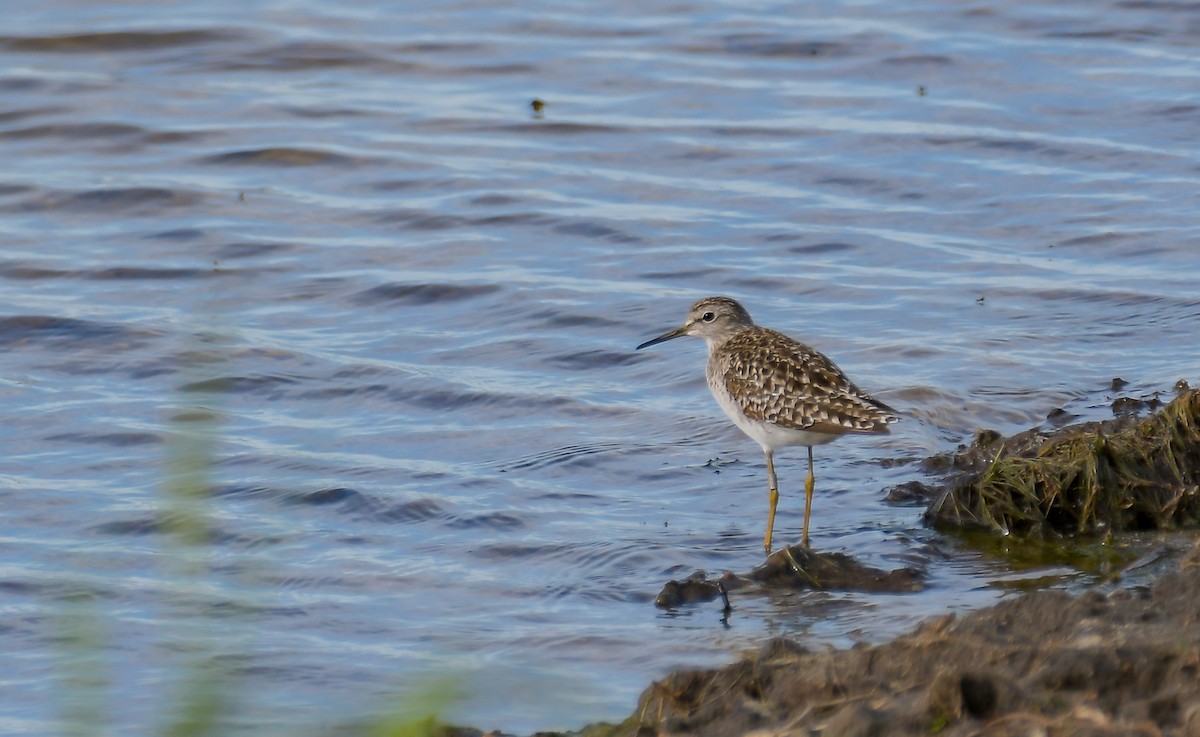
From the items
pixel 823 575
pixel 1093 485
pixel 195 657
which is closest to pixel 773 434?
pixel 823 575

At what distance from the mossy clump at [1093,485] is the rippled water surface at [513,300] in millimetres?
283

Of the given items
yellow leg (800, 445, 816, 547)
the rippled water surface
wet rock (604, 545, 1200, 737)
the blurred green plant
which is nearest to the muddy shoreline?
wet rock (604, 545, 1200, 737)

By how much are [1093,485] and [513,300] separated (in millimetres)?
4968

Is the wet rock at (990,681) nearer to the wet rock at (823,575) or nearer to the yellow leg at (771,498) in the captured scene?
the wet rock at (823,575)

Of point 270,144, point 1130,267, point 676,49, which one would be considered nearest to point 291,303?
point 270,144

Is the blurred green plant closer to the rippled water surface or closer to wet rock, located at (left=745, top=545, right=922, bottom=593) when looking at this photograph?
the rippled water surface

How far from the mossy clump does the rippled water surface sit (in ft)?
0.93

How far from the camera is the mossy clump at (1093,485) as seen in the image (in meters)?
6.82

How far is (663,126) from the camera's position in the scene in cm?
1454

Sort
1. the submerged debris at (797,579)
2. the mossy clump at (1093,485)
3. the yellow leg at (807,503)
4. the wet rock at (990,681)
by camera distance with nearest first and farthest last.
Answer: the wet rock at (990,681) < the submerged debris at (797,579) < the mossy clump at (1093,485) < the yellow leg at (807,503)

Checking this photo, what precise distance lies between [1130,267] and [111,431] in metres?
6.46

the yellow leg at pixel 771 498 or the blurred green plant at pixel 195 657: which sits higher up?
the blurred green plant at pixel 195 657

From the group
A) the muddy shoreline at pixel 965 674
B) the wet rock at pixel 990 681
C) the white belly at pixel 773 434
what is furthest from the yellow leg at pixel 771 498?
the wet rock at pixel 990 681

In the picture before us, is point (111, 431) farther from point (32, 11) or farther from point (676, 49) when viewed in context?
point (32, 11)
